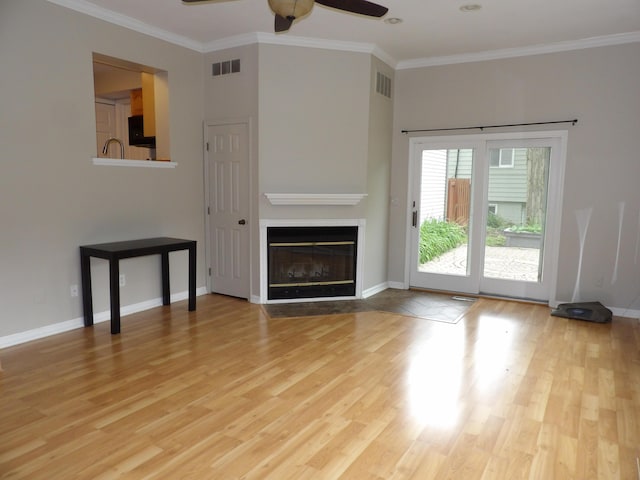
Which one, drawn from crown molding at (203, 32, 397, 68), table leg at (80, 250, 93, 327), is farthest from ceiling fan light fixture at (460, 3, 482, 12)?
table leg at (80, 250, 93, 327)

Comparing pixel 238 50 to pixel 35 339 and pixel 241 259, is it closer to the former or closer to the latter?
pixel 241 259

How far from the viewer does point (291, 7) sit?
242 cm

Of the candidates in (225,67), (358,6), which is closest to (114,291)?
(225,67)

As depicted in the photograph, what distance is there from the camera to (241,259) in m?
5.26

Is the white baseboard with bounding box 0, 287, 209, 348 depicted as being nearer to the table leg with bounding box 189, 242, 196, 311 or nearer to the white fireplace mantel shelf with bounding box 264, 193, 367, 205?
the table leg with bounding box 189, 242, 196, 311

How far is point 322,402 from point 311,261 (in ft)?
8.25

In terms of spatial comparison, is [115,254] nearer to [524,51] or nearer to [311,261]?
[311,261]

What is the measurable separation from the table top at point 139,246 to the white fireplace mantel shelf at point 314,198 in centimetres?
101

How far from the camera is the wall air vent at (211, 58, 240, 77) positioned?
16.5 ft

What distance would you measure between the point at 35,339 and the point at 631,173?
586 centimetres

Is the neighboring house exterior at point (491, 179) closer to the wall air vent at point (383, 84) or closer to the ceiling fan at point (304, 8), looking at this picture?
the wall air vent at point (383, 84)

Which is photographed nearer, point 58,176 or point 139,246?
point 58,176

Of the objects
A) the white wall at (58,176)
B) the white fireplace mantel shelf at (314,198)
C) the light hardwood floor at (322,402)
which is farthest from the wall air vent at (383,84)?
the light hardwood floor at (322,402)

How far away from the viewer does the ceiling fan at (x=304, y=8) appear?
2404 mm
